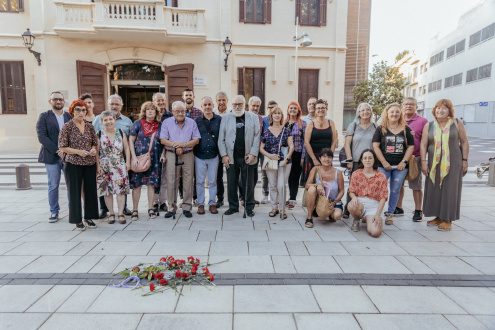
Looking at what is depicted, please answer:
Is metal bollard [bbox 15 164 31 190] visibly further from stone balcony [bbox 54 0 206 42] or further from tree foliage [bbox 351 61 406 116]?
tree foliage [bbox 351 61 406 116]

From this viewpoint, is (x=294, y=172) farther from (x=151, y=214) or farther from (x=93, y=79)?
(x=93, y=79)

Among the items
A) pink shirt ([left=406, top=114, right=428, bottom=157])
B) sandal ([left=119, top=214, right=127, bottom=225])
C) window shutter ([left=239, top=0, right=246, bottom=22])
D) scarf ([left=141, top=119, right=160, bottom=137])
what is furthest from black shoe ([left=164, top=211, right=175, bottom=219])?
window shutter ([left=239, top=0, right=246, bottom=22])

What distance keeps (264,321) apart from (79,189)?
11.4ft

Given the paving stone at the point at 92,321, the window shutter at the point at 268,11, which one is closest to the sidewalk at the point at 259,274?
the paving stone at the point at 92,321

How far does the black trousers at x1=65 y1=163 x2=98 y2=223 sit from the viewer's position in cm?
467

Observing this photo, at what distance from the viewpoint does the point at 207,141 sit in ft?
17.9

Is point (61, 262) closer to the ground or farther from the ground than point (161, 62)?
closer to the ground

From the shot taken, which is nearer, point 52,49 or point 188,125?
point 188,125

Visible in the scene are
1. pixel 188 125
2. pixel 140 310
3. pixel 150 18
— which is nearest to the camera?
pixel 140 310

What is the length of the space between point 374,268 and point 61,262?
3.41 meters

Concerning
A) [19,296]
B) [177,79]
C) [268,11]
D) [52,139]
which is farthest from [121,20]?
[19,296]

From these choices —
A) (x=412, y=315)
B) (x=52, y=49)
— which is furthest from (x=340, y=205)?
(x=52, y=49)

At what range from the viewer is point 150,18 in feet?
42.4

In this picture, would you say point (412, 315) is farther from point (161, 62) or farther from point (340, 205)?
point (161, 62)
